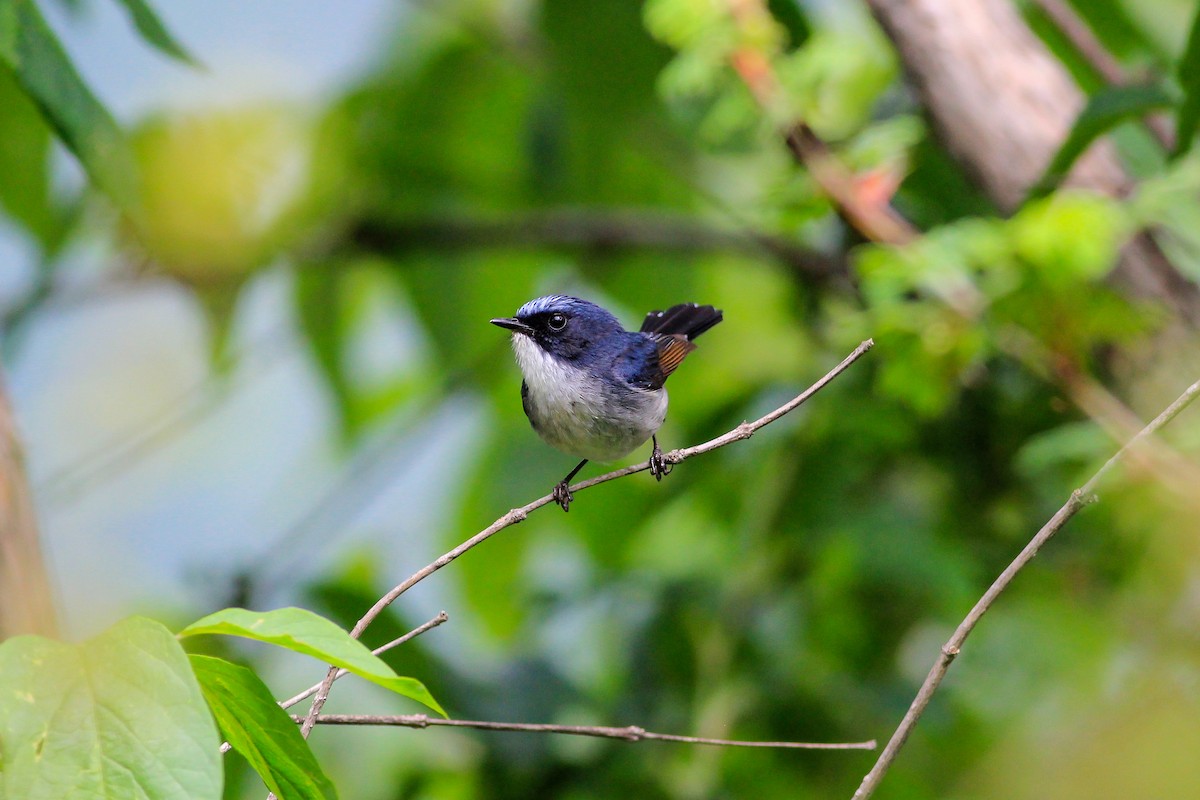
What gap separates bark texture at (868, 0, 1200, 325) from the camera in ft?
12.9

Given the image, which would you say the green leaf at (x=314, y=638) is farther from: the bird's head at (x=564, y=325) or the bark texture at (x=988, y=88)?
the bark texture at (x=988, y=88)

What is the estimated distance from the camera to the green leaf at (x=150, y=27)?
8.63 ft

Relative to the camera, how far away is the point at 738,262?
245 inches

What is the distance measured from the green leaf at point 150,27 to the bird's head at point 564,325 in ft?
3.67

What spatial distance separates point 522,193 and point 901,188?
2.07 metres

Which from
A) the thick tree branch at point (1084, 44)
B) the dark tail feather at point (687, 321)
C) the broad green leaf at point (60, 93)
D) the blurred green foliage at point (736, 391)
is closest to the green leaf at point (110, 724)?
the broad green leaf at point (60, 93)

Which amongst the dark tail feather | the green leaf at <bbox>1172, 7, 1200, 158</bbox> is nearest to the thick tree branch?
the green leaf at <bbox>1172, 7, 1200, 158</bbox>

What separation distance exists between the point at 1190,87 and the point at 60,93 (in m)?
2.44

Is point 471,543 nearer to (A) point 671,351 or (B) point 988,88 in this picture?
(A) point 671,351

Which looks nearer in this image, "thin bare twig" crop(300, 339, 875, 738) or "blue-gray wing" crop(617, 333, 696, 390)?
"thin bare twig" crop(300, 339, 875, 738)

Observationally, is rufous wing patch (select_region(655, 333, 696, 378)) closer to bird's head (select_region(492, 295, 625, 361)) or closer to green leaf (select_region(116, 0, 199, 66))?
bird's head (select_region(492, 295, 625, 361))

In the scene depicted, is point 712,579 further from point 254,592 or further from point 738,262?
point 738,262

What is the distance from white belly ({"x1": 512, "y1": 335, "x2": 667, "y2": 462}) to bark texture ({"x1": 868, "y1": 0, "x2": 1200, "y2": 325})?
147 cm

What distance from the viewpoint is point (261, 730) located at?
5.33ft
